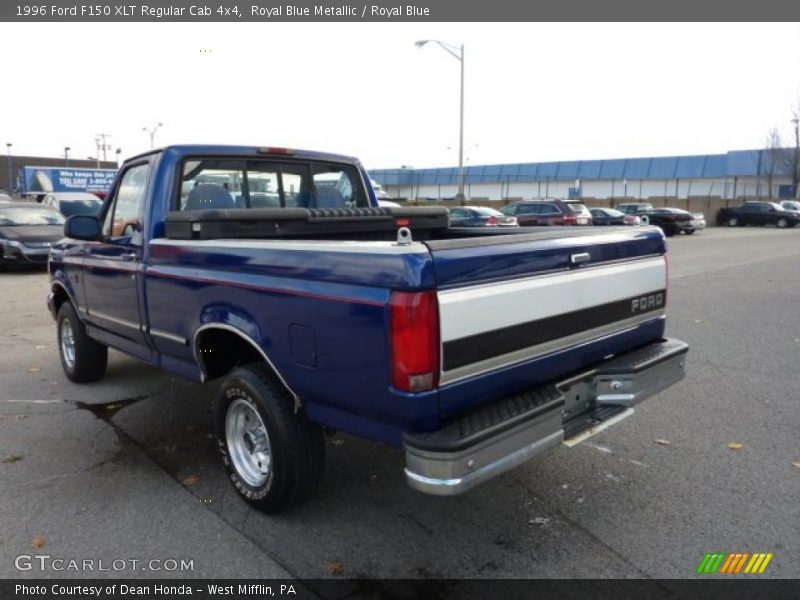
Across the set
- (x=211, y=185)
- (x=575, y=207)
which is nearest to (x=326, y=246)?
(x=211, y=185)

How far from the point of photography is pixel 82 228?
487 centimetres

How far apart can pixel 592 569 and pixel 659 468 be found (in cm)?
133

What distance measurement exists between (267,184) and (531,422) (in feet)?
9.66

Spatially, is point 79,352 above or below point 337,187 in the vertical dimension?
below

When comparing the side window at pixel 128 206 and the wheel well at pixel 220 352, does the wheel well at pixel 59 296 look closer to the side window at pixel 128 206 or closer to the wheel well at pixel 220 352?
the side window at pixel 128 206

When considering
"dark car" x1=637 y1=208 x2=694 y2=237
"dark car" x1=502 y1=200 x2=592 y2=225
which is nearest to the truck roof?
"dark car" x1=502 y1=200 x2=592 y2=225

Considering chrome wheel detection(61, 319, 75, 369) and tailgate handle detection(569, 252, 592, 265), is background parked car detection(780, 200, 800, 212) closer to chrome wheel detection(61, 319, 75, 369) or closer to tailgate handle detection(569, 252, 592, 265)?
tailgate handle detection(569, 252, 592, 265)

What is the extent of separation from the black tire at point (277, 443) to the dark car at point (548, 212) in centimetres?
2151

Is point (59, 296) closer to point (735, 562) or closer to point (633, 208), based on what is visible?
point (735, 562)

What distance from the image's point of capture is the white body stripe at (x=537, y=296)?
9.13 ft

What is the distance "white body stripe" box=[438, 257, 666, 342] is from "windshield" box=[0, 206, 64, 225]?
51.6 feet

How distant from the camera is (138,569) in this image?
10.1ft

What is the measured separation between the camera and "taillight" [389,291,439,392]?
265 cm

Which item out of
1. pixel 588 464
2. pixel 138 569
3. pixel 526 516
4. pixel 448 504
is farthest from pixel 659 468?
pixel 138 569
